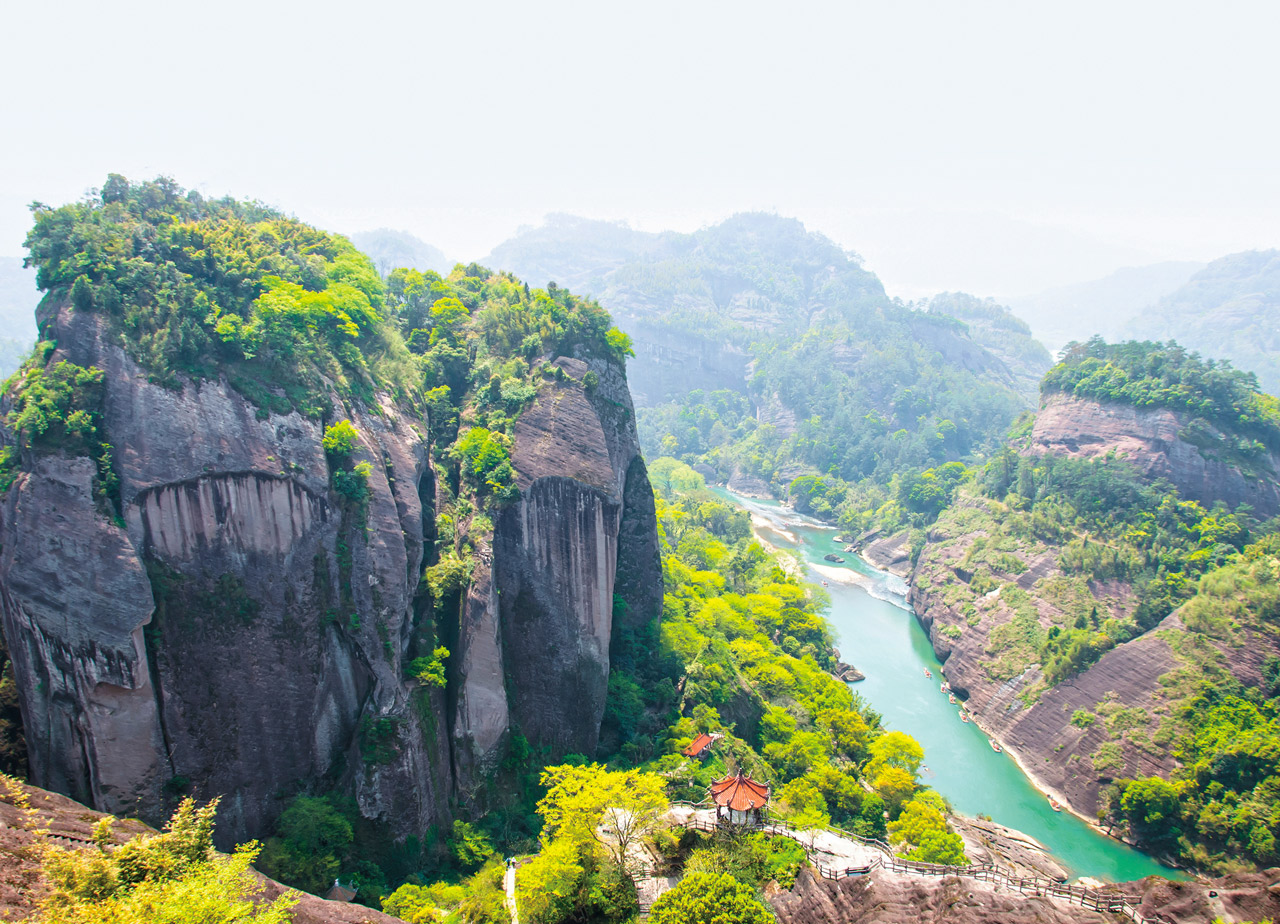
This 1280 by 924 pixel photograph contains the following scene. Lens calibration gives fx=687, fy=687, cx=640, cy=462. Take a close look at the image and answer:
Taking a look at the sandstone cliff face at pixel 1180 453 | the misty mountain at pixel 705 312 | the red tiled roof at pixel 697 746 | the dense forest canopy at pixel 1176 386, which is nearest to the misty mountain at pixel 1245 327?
the misty mountain at pixel 705 312

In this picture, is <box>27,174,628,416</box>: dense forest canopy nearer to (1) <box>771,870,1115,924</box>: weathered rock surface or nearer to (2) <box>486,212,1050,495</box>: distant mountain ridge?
(1) <box>771,870,1115,924</box>: weathered rock surface

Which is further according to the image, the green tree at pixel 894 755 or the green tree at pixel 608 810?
the green tree at pixel 894 755

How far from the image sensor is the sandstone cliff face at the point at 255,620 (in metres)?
20.3

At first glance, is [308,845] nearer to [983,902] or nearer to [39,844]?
[39,844]

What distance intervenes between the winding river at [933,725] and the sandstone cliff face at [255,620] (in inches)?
1050

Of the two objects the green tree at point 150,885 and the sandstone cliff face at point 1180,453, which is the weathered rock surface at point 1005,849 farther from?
the sandstone cliff face at point 1180,453

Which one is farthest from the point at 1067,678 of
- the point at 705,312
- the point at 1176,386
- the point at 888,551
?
the point at 705,312

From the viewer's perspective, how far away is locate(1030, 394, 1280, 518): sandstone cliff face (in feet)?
182

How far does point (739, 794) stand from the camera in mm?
24359

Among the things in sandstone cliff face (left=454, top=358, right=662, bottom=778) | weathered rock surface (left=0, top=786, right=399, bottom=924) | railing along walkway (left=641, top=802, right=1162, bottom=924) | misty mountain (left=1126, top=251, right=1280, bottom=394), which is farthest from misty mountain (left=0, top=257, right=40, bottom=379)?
misty mountain (left=1126, top=251, right=1280, bottom=394)

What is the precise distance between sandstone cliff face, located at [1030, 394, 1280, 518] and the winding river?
2345cm

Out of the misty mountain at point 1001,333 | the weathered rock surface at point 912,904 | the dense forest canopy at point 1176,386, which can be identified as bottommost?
the weathered rock surface at point 912,904

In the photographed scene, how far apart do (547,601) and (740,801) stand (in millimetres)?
11340

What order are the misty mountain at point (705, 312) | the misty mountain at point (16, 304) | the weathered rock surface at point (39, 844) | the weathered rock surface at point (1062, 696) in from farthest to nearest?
the misty mountain at point (705, 312)
the misty mountain at point (16, 304)
the weathered rock surface at point (1062, 696)
the weathered rock surface at point (39, 844)
